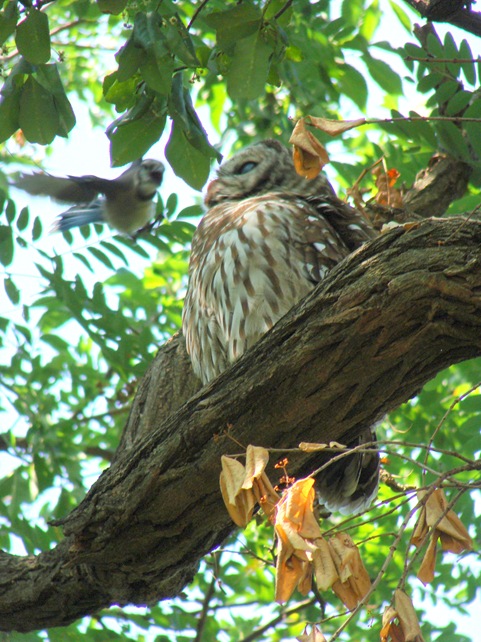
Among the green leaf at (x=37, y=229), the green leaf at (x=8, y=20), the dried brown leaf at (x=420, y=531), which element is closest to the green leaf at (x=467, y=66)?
the green leaf at (x=8, y=20)

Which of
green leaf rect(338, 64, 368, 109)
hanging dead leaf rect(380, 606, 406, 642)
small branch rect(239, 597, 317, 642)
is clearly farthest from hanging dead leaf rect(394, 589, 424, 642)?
green leaf rect(338, 64, 368, 109)

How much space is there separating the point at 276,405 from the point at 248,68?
103 cm

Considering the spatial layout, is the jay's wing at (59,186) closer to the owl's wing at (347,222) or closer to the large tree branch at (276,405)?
the owl's wing at (347,222)

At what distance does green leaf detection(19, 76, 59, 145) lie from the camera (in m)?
2.59

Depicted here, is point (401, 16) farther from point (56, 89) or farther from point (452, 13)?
point (56, 89)

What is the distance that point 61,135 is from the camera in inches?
106

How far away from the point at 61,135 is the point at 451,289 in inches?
54.8

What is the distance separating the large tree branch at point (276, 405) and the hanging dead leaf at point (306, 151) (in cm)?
28

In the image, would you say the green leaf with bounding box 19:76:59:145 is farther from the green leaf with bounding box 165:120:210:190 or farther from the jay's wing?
the jay's wing

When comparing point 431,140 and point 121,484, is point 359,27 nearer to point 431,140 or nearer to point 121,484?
point 431,140

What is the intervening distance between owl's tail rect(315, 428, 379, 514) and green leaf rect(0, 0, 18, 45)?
191cm

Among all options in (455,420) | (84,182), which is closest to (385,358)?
(84,182)

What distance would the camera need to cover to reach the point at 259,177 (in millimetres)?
4434

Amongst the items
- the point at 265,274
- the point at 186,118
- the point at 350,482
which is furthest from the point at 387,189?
the point at 186,118
